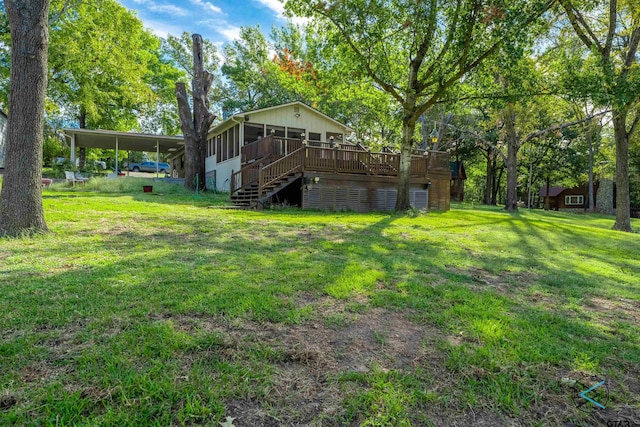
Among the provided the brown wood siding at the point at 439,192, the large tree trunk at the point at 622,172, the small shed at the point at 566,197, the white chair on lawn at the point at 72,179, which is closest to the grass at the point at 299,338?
the brown wood siding at the point at 439,192

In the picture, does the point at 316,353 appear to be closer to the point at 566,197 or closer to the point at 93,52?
the point at 93,52

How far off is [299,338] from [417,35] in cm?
1114

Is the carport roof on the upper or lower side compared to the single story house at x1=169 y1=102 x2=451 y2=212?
upper

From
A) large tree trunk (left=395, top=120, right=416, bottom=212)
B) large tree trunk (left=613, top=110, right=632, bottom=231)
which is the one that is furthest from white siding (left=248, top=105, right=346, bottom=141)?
large tree trunk (left=613, top=110, right=632, bottom=231)

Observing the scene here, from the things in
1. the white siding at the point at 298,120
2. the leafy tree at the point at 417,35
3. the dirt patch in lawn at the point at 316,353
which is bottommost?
the dirt patch in lawn at the point at 316,353

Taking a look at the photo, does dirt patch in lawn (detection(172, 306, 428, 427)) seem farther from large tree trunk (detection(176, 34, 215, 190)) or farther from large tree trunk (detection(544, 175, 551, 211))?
large tree trunk (detection(544, 175, 551, 211))

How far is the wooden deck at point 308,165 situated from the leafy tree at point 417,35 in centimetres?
188

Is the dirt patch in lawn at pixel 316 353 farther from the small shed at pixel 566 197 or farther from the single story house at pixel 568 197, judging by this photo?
the small shed at pixel 566 197

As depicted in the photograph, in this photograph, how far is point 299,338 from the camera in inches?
101

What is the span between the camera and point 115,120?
2747 centimetres

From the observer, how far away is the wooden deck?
12.4m

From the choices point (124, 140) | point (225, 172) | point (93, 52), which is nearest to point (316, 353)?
point (225, 172)

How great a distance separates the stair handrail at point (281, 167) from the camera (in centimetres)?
1206

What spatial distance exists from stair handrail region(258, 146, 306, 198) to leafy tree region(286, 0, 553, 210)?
11.6 ft
